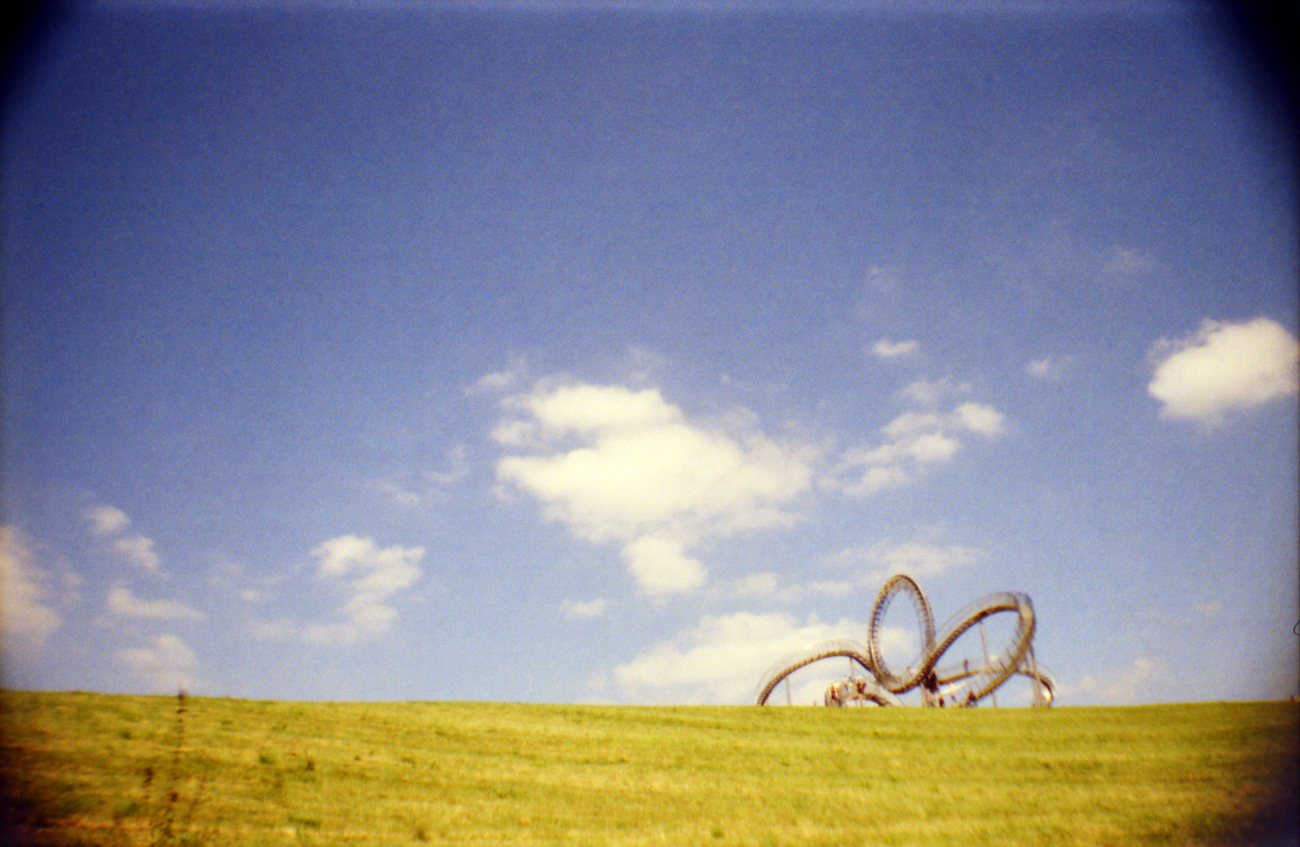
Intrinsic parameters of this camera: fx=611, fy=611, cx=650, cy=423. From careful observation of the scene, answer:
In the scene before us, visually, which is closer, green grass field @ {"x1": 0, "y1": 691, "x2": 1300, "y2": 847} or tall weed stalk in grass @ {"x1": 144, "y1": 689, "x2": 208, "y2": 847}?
tall weed stalk in grass @ {"x1": 144, "y1": 689, "x2": 208, "y2": 847}

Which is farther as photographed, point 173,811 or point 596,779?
point 596,779

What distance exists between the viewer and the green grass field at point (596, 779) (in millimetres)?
11812

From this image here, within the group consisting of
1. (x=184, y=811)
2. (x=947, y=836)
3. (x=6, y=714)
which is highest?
(x=6, y=714)

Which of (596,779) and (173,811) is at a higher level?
(173,811)

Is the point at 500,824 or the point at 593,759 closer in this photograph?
the point at 500,824

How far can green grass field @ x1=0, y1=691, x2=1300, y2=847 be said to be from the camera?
465 inches

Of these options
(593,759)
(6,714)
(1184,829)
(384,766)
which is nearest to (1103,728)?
(1184,829)

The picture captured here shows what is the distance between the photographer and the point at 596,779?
15398 mm

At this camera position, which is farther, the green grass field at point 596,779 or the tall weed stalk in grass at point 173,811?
the green grass field at point 596,779

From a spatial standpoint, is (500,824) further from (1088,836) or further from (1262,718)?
(1262,718)

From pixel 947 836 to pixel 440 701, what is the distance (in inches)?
730

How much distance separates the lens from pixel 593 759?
17.0 metres

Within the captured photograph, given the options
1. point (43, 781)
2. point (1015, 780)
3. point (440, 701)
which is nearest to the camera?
point (43, 781)

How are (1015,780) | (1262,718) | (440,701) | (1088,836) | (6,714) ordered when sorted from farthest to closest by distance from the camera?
(440,701) → (1262,718) → (1015,780) → (6,714) → (1088,836)
